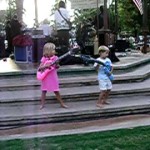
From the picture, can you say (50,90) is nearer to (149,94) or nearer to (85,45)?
(149,94)

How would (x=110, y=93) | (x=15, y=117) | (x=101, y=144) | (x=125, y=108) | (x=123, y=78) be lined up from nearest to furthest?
(x=101, y=144)
(x=15, y=117)
(x=125, y=108)
(x=110, y=93)
(x=123, y=78)

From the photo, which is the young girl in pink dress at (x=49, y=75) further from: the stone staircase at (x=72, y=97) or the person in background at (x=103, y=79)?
the person in background at (x=103, y=79)

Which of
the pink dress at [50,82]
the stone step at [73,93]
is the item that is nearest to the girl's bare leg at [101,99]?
the stone step at [73,93]

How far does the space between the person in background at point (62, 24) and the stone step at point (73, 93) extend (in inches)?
163

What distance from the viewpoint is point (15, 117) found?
820 centimetres

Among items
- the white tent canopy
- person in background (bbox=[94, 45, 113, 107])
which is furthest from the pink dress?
the white tent canopy

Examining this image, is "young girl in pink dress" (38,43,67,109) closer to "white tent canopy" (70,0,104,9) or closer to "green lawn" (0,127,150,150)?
"green lawn" (0,127,150,150)

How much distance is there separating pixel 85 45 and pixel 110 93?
5.46 metres

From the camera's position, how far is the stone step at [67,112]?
818 centimetres

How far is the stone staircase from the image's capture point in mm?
8422

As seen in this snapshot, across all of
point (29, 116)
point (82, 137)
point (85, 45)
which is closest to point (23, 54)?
point (85, 45)

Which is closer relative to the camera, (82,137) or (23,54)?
(82,137)

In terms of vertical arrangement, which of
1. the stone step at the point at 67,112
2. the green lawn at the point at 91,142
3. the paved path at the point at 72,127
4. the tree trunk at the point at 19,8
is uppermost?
the tree trunk at the point at 19,8

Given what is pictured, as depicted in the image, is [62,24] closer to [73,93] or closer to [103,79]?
[73,93]
